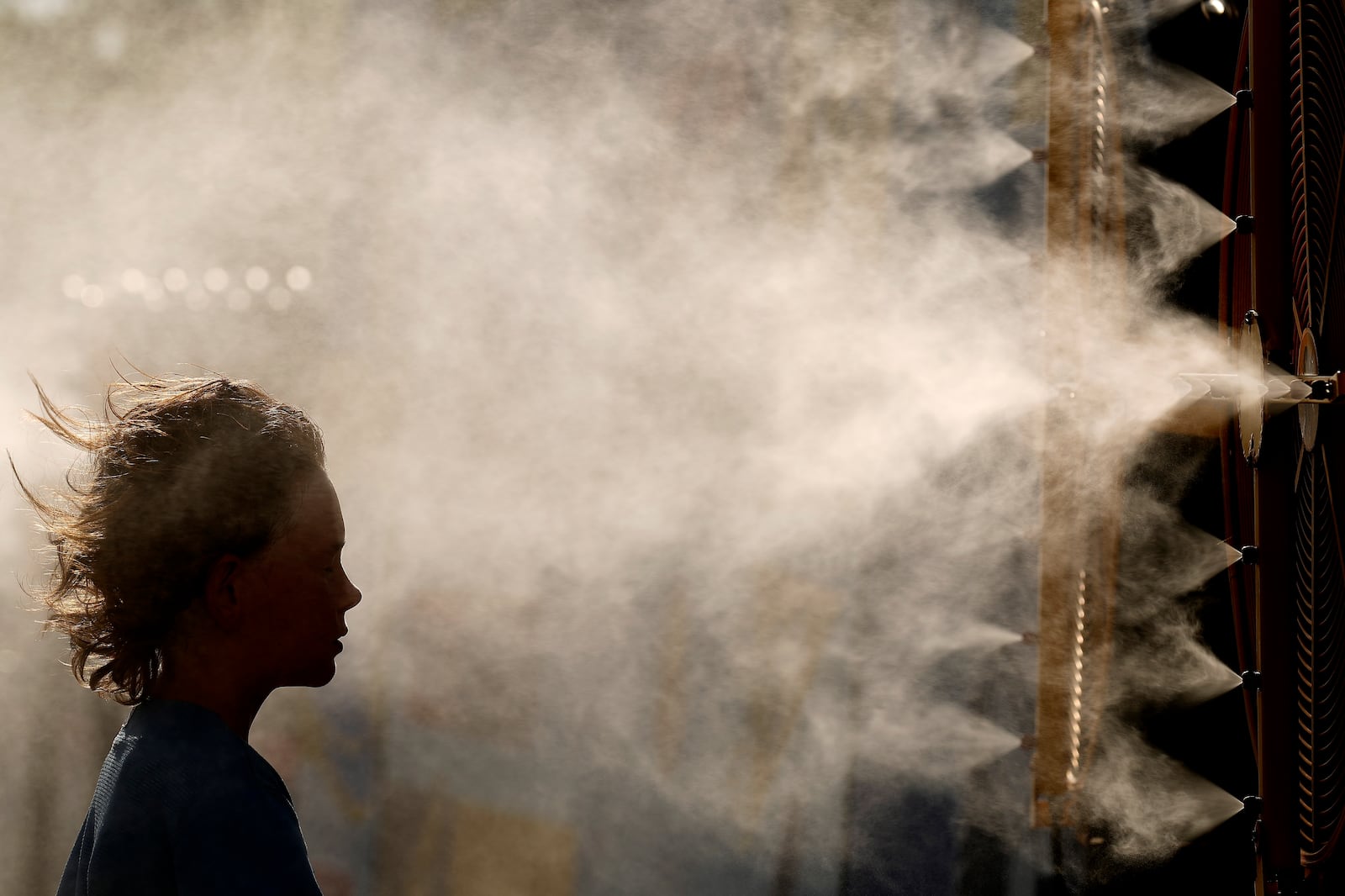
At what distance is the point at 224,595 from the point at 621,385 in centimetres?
187

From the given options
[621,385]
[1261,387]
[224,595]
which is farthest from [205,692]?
[621,385]

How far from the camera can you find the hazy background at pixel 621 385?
2525 mm

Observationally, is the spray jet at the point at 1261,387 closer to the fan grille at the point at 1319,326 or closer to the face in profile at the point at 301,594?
the fan grille at the point at 1319,326

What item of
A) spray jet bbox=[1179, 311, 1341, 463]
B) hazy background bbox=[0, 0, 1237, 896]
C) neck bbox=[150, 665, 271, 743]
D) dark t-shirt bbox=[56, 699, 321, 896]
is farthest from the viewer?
hazy background bbox=[0, 0, 1237, 896]

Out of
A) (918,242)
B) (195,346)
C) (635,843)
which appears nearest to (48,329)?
(195,346)

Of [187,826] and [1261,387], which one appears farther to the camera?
[1261,387]

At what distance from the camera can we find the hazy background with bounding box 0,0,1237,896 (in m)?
2.53

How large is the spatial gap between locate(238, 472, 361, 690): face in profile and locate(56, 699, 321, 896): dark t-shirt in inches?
4.9

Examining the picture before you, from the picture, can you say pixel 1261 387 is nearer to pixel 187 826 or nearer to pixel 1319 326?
pixel 1319 326

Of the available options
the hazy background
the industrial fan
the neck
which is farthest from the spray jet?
the neck

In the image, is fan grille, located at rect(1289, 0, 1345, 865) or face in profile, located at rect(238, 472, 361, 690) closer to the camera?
face in profile, located at rect(238, 472, 361, 690)

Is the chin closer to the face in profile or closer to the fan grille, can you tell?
the face in profile

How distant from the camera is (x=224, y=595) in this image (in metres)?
1.05

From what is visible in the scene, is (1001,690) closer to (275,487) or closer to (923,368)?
(923,368)
